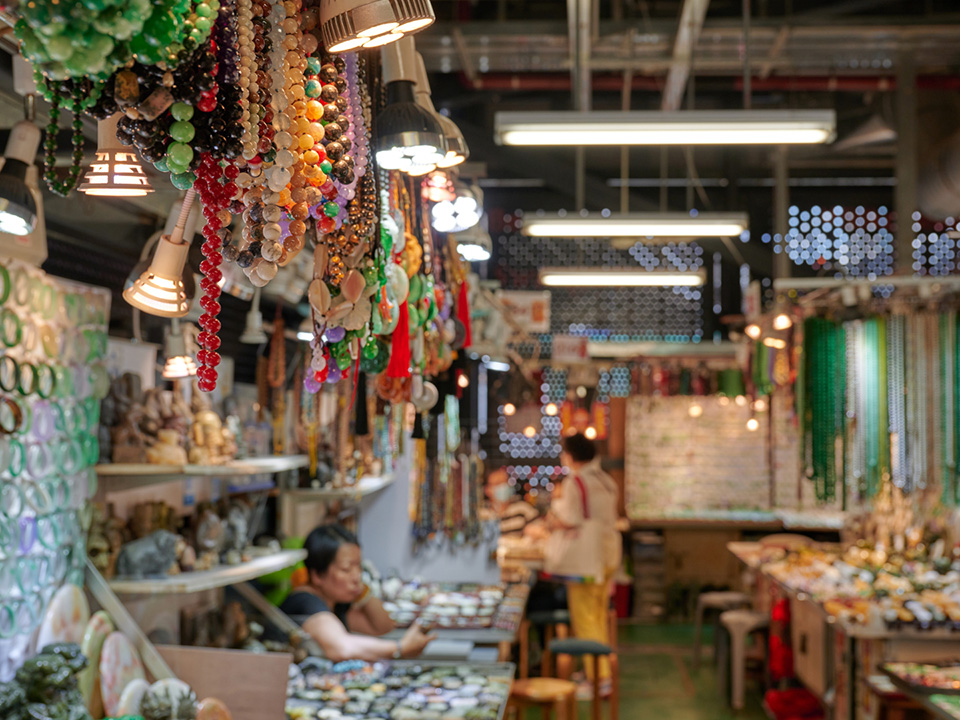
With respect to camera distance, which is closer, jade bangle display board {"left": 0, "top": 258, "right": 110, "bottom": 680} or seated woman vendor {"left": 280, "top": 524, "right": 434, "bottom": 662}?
jade bangle display board {"left": 0, "top": 258, "right": 110, "bottom": 680}

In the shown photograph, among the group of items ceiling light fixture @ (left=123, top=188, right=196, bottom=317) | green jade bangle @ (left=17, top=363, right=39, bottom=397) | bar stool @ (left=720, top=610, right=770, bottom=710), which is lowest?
bar stool @ (left=720, top=610, right=770, bottom=710)

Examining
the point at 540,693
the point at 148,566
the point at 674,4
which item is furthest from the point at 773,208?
the point at 148,566

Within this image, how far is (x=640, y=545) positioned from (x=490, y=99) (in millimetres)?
5051

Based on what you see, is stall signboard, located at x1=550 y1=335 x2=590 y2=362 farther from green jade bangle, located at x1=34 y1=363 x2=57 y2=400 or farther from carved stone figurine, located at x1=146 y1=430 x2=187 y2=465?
green jade bangle, located at x1=34 y1=363 x2=57 y2=400

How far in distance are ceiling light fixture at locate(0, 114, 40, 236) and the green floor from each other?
5.92m

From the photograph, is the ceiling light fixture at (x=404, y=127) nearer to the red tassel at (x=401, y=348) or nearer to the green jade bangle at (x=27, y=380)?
the red tassel at (x=401, y=348)

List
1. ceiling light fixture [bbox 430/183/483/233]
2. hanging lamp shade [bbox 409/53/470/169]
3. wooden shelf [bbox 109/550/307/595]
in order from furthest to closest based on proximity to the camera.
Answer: wooden shelf [bbox 109/550/307/595] < ceiling light fixture [bbox 430/183/483/233] < hanging lamp shade [bbox 409/53/470/169]

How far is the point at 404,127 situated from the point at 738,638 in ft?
20.3

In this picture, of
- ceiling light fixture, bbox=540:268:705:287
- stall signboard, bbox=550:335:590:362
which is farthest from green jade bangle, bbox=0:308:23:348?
stall signboard, bbox=550:335:590:362

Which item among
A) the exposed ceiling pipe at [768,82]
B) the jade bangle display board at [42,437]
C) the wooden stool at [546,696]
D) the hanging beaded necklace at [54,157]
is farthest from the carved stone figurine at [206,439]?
the exposed ceiling pipe at [768,82]

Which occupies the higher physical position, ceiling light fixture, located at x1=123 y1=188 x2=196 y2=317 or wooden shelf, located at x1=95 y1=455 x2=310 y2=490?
ceiling light fixture, located at x1=123 y1=188 x2=196 y2=317

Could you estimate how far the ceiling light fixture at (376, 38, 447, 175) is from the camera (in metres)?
1.93

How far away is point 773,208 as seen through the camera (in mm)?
10805

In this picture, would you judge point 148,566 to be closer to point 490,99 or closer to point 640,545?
point 490,99
